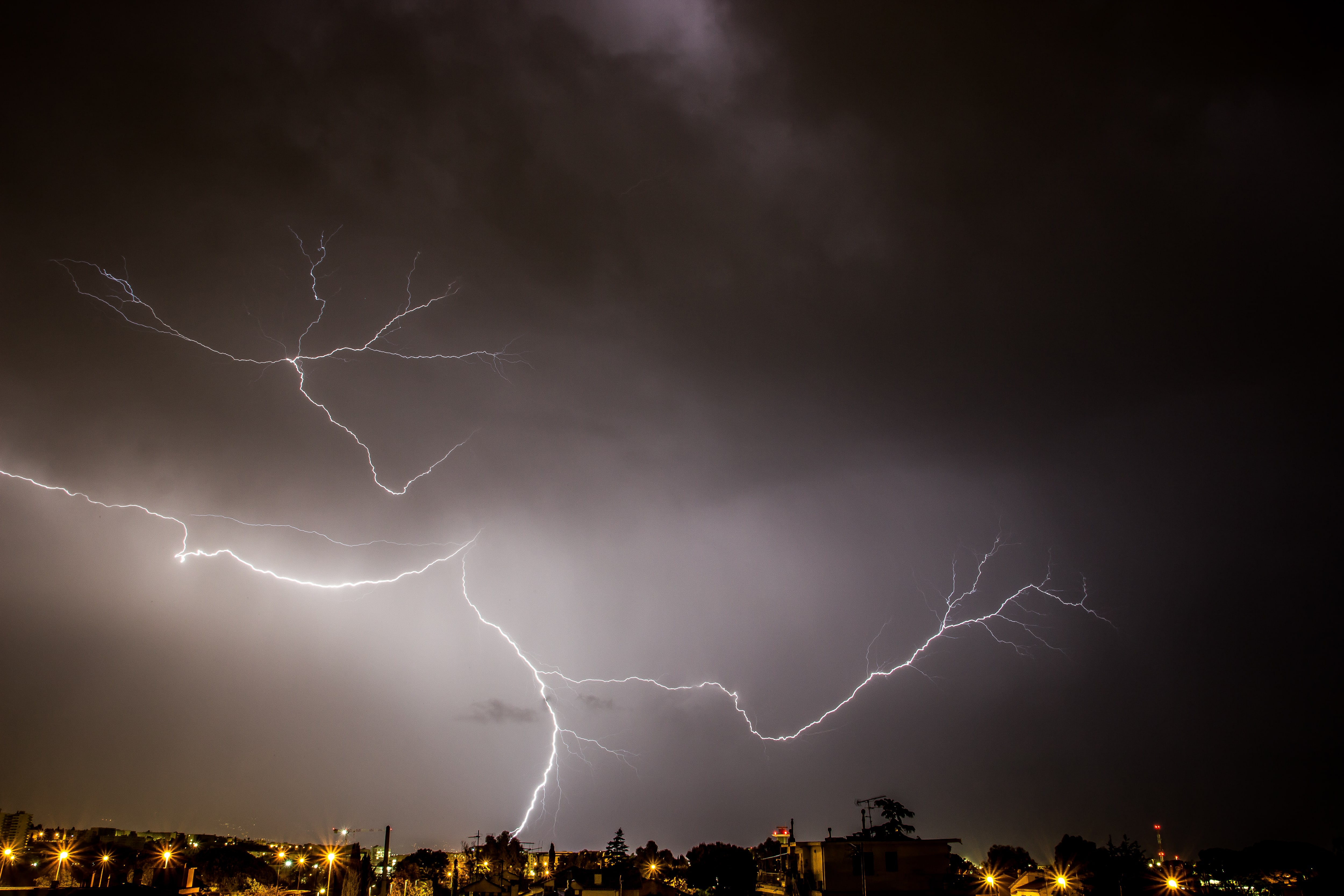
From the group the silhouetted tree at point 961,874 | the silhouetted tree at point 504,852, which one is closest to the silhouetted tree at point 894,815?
Answer: the silhouetted tree at point 961,874

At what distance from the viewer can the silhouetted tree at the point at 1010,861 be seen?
44.2 m

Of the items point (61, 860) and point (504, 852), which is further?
A: point (504, 852)

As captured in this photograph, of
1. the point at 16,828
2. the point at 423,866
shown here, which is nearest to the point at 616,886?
the point at 423,866

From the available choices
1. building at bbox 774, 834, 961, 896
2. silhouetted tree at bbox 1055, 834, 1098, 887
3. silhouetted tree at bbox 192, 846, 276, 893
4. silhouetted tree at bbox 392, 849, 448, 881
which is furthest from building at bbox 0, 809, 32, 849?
silhouetted tree at bbox 1055, 834, 1098, 887

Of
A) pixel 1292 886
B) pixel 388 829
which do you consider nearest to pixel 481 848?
pixel 388 829

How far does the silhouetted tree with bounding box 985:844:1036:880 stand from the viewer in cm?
4416

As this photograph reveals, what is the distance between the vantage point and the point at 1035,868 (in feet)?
175

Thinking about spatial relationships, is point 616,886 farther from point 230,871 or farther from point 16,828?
point 16,828

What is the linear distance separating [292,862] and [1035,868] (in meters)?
55.5

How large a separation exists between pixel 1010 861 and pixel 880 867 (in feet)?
112

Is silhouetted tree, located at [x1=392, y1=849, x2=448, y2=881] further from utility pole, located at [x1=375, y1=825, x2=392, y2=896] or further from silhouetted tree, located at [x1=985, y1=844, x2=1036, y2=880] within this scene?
silhouetted tree, located at [x1=985, y1=844, x2=1036, y2=880]

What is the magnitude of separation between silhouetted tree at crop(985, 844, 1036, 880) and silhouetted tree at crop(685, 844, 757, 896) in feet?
41.7

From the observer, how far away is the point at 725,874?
1474 inches

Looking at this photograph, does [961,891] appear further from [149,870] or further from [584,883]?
[149,870]
